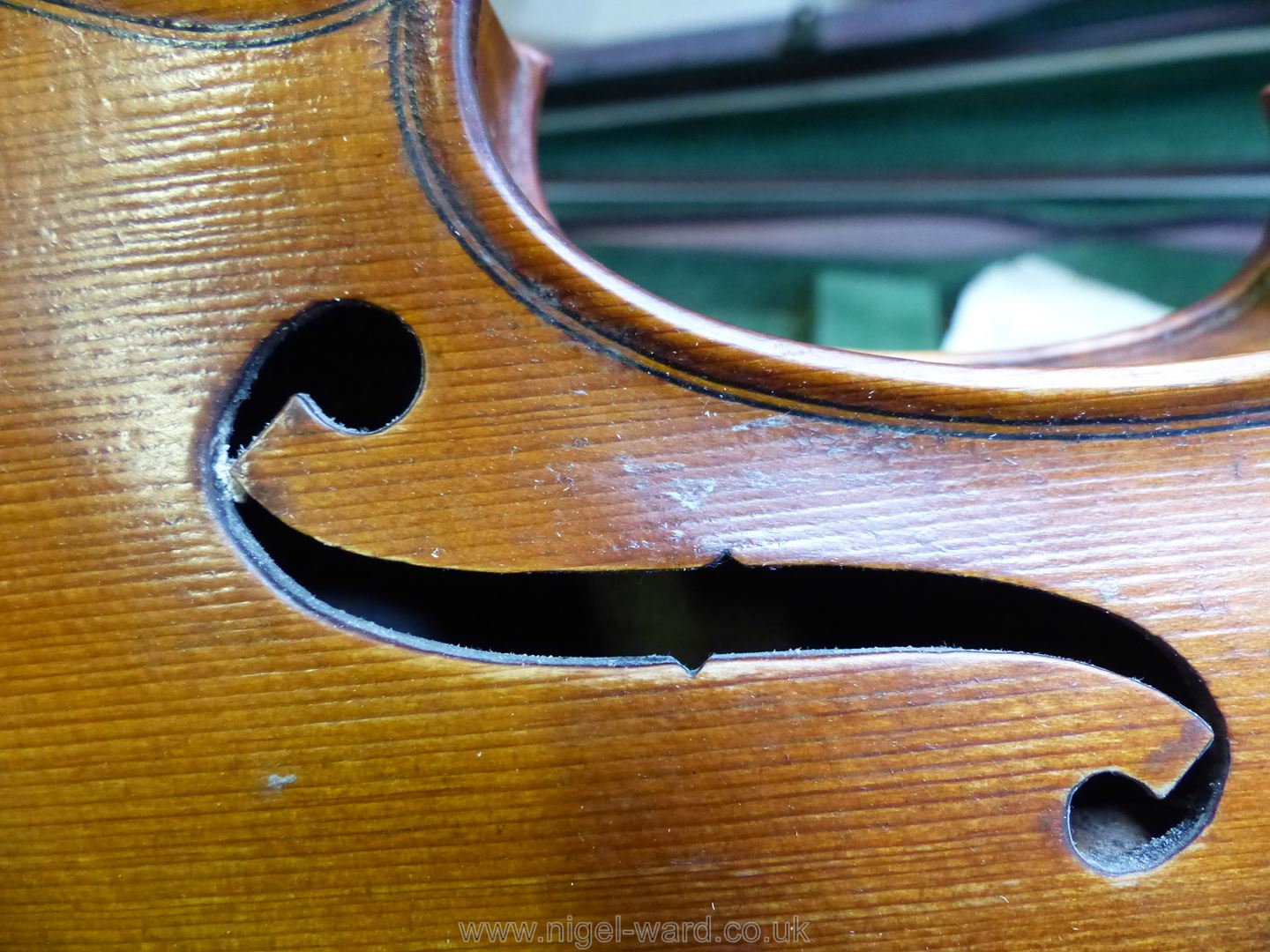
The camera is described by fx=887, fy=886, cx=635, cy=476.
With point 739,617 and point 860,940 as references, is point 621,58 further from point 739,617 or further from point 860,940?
point 860,940

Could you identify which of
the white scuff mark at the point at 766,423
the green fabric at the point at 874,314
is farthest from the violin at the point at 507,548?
the green fabric at the point at 874,314

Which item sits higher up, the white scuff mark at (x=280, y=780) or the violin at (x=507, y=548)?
the violin at (x=507, y=548)

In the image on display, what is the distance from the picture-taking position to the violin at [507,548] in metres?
0.50

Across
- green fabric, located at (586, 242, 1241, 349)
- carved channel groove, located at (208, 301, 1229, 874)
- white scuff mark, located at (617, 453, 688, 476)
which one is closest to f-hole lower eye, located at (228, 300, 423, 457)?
carved channel groove, located at (208, 301, 1229, 874)

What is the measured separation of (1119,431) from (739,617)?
0.26 meters

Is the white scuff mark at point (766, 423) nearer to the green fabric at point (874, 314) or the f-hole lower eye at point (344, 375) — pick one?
the f-hole lower eye at point (344, 375)

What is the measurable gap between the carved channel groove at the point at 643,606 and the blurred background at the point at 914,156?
0.62m

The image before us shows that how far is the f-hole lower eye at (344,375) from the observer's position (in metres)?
0.54

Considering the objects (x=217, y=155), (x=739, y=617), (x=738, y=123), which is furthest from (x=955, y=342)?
(x=217, y=155)

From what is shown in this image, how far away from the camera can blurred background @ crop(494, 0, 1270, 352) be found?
108 cm

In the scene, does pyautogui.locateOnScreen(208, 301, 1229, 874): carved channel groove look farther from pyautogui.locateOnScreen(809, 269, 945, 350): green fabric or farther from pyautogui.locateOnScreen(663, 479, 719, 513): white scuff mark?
pyautogui.locateOnScreen(809, 269, 945, 350): green fabric

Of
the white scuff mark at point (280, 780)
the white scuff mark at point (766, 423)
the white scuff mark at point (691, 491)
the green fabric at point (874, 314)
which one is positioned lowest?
the white scuff mark at point (280, 780)

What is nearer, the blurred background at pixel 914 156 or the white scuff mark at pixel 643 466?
the white scuff mark at pixel 643 466

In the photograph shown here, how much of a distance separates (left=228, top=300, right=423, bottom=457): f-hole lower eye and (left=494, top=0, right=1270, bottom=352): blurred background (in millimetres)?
693
